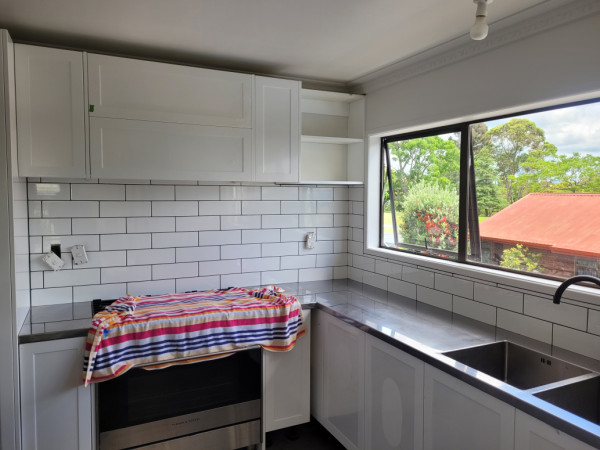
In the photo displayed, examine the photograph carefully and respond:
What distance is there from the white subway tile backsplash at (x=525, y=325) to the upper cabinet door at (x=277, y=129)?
1385mm

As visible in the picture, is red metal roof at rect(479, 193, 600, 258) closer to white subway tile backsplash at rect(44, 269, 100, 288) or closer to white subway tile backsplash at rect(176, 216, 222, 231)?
white subway tile backsplash at rect(176, 216, 222, 231)

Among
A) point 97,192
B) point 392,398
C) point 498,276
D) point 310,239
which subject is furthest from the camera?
point 310,239

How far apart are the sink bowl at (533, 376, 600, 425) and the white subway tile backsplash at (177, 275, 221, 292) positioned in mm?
1935

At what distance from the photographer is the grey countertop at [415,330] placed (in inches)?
51.5

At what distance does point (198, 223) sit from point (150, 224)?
0.95 feet

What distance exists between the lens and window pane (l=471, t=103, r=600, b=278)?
5.98ft

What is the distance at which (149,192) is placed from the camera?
8.56 feet

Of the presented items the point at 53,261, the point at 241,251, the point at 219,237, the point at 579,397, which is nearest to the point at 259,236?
the point at 241,251

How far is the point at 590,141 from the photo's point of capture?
1802 mm

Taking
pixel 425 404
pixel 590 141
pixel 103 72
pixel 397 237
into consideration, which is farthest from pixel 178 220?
pixel 590 141

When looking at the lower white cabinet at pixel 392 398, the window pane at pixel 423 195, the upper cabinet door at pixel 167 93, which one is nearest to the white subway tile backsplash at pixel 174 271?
the upper cabinet door at pixel 167 93

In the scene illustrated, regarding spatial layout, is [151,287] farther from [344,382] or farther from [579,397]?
[579,397]

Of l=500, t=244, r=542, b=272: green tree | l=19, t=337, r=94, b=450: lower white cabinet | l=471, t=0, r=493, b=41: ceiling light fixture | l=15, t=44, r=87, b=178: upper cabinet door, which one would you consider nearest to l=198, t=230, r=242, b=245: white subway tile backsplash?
l=15, t=44, r=87, b=178: upper cabinet door

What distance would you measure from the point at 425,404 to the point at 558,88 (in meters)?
1.42
